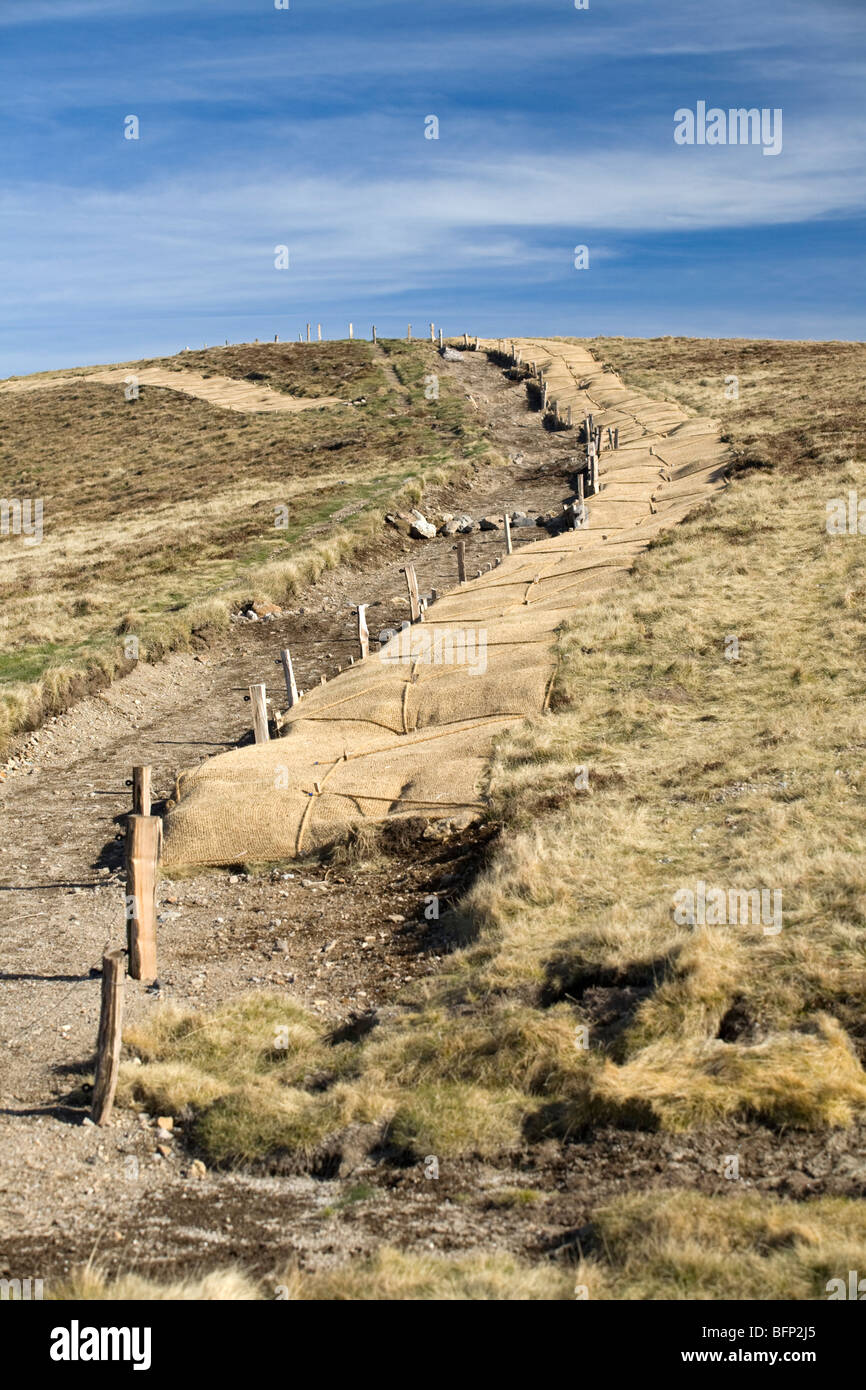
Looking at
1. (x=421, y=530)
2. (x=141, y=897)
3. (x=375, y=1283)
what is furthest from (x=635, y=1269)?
(x=421, y=530)

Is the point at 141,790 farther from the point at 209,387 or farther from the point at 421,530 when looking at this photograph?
the point at 209,387

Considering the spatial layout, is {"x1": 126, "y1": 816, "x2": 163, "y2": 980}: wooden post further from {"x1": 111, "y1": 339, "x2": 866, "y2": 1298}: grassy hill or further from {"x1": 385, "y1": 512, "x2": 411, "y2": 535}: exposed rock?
{"x1": 385, "y1": 512, "x2": 411, "y2": 535}: exposed rock

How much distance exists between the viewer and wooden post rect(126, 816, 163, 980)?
10.8 m

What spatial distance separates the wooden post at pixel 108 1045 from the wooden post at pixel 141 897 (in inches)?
87.3

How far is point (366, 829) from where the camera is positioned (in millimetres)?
13852

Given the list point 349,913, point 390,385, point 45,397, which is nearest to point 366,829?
point 349,913

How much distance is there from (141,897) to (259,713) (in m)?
6.35

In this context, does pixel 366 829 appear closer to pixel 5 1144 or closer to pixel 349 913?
pixel 349 913

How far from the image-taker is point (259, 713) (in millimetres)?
16875

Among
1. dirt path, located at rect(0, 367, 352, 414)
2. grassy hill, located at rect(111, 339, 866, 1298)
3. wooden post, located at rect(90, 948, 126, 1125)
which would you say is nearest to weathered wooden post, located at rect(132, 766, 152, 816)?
grassy hill, located at rect(111, 339, 866, 1298)

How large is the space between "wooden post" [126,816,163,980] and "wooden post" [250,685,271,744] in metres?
5.80

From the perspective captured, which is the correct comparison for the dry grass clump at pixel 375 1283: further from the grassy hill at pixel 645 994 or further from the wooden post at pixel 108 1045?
the wooden post at pixel 108 1045

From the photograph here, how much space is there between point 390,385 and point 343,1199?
6385cm

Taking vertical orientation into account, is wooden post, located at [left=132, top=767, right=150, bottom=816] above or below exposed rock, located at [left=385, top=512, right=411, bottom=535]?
below
